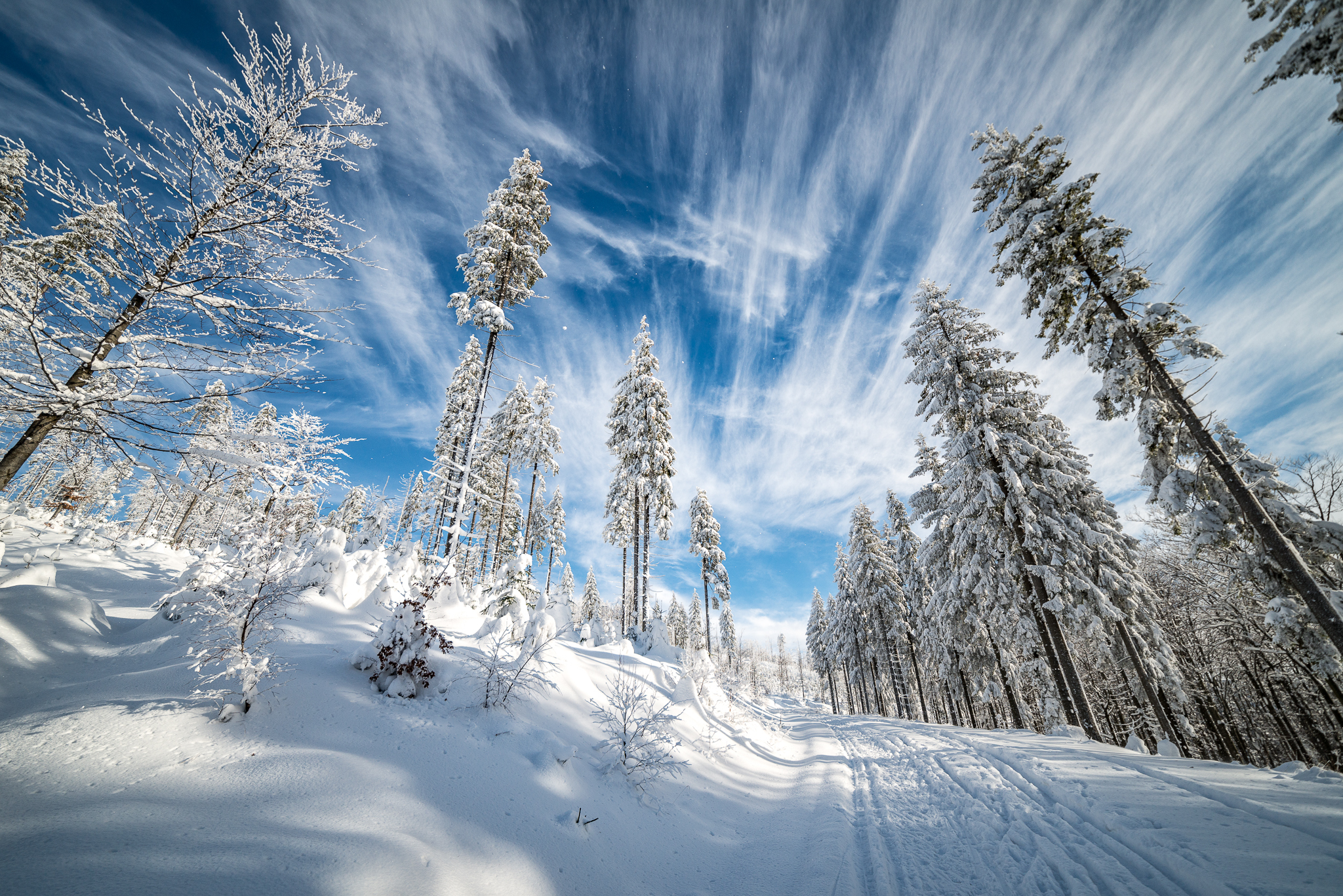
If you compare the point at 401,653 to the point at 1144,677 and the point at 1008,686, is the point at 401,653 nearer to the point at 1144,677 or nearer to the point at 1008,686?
the point at 1144,677


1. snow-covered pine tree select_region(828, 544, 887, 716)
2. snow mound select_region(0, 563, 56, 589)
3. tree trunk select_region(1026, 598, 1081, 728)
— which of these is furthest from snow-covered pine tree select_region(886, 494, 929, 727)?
snow mound select_region(0, 563, 56, 589)

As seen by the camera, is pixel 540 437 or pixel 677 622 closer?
pixel 540 437

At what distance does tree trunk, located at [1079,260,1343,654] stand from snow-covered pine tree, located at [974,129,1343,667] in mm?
19

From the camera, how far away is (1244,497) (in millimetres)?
8766

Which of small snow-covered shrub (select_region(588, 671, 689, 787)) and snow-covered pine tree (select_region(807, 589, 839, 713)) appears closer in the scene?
small snow-covered shrub (select_region(588, 671, 689, 787))

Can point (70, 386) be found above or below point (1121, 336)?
below

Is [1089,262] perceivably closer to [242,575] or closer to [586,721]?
[586,721]

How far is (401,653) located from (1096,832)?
8608mm

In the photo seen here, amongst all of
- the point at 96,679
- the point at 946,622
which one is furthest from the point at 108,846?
the point at 946,622

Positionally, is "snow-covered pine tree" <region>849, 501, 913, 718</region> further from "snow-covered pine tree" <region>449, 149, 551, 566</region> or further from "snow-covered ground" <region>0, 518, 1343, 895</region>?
"snow-covered pine tree" <region>449, 149, 551, 566</region>

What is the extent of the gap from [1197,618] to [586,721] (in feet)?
83.6

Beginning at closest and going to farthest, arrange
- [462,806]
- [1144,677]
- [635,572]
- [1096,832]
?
1. [462,806]
2. [1096,832]
3. [1144,677]
4. [635,572]

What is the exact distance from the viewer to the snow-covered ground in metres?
2.90

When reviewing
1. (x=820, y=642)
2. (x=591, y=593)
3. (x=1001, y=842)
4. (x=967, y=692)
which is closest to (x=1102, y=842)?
(x=1001, y=842)
